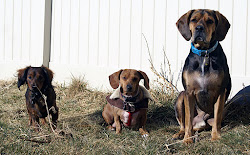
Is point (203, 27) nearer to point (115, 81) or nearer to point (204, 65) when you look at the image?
point (204, 65)

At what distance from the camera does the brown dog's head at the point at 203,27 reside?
325cm

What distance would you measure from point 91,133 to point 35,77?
3.26 ft

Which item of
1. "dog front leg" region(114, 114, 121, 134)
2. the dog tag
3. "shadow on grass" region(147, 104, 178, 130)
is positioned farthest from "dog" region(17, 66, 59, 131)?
the dog tag

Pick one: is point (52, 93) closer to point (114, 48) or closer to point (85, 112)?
point (85, 112)

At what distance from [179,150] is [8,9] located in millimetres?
6329

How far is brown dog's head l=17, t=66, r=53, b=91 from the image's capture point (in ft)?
12.6

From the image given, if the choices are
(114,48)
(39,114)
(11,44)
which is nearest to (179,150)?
(39,114)

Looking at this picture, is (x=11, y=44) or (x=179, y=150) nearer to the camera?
(x=179, y=150)

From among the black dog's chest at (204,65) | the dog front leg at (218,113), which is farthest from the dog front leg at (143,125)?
the black dog's chest at (204,65)

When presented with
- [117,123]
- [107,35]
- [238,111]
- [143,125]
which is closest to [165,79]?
[238,111]

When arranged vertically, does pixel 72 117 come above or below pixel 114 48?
below

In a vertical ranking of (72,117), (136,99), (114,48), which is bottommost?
(72,117)

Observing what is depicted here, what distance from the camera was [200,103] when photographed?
3.64 m

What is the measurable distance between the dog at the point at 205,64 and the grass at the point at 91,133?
30 centimetres
